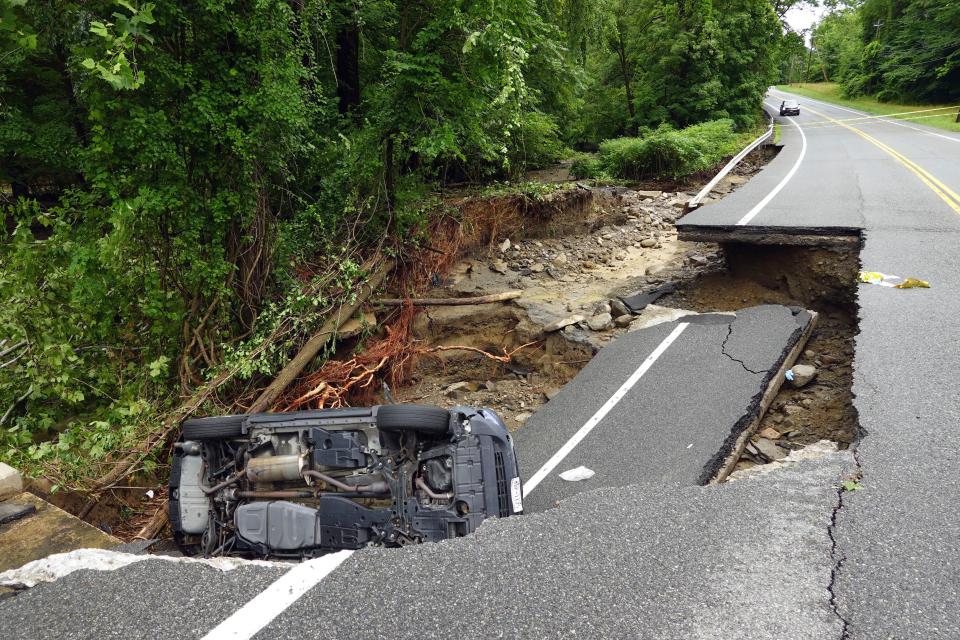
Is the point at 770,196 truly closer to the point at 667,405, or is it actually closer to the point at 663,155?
the point at 663,155

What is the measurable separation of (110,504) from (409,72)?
701cm

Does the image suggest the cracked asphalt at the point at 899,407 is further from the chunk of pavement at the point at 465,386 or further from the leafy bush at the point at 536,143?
the leafy bush at the point at 536,143

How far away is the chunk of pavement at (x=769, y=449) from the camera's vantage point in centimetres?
547

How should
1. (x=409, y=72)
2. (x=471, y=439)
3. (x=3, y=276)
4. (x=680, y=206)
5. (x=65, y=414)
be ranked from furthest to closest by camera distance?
1. (x=680, y=206)
2. (x=409, y=72)
3. (x=65, y=414)
4. (x=3, y=276)
5. (x=471, y=439)

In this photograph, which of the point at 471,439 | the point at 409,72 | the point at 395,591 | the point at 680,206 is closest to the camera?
the point at 395,591

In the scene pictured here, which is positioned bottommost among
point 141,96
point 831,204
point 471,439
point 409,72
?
point 471,439

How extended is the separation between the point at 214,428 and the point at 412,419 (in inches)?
62.1

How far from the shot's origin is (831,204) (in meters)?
10.9

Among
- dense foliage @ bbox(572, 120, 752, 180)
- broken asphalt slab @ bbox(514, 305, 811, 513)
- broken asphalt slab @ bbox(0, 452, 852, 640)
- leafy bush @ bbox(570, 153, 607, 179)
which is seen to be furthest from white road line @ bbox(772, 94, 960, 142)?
broken asphalt slab @ bbox(0, 452, 852, 640)

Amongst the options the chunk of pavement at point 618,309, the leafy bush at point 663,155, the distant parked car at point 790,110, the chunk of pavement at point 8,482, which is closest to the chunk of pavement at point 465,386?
the chunk of pavement at point 618,309

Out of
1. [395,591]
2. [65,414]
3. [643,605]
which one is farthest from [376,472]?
[65,414]

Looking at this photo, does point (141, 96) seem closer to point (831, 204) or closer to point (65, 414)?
point (65, 414)

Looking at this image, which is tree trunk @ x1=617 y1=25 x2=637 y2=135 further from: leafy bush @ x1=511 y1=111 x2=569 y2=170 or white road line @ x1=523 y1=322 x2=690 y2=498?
white road line @ x1=523 y1=322 x2=690 y2=498

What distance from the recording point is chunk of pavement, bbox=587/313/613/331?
9461mm
